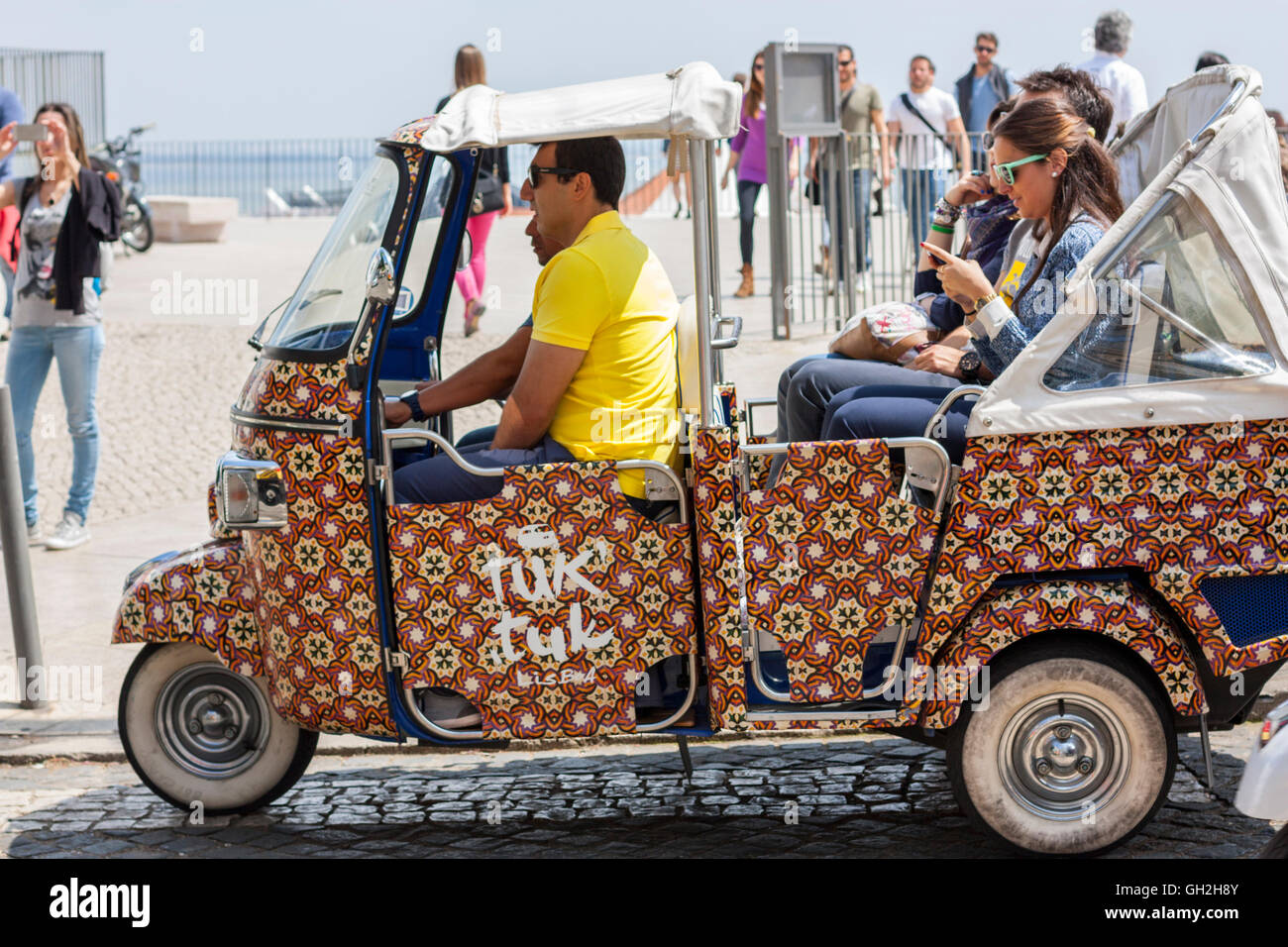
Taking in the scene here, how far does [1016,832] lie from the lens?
14.2 ft

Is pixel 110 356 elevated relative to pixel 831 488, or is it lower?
elevated

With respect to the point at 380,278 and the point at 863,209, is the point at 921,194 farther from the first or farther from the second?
the point at 380,278

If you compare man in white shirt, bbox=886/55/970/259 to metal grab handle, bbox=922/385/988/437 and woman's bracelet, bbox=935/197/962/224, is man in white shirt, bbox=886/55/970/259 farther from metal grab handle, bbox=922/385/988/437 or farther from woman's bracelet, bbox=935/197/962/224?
metal grab handle, bbox=922/385/988/437

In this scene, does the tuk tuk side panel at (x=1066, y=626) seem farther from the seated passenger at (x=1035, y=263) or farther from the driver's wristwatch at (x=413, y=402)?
the driver's wristwatch at (x=413, y=402)

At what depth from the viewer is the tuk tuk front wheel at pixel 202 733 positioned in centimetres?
482

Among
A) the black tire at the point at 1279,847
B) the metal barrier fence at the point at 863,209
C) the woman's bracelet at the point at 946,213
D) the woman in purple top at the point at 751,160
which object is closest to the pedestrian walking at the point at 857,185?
the metal barrier fence at the point at 863,209

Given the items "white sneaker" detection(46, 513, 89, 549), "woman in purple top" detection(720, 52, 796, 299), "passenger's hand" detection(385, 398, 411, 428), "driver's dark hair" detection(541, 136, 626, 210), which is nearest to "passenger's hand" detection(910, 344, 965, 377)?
"driver's dark hair" detection(541, 136, 626, 210)

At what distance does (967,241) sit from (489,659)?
2375 millimetres

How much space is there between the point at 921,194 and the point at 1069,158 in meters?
7.55

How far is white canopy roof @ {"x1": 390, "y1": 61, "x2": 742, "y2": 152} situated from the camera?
4074mm

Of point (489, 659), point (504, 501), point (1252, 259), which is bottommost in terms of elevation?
point (489, 659)

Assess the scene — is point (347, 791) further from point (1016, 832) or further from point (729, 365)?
point (729, 365)

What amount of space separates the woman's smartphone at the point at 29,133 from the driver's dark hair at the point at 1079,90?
4.67 m
